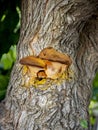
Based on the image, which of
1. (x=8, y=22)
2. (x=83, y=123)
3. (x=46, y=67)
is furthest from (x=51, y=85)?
(x=8, y=22)

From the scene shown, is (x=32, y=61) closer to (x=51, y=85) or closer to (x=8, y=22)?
(x=51, y=85)

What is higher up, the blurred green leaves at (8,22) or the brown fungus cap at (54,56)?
the blurred green leaves at (8,22)

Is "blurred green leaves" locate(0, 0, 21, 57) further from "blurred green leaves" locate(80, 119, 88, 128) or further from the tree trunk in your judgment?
"blurred green leaves" locate(80, 119, 88, 128)

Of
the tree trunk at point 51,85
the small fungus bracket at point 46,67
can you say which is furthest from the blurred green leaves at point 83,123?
the small fungus bracket at point 46,67

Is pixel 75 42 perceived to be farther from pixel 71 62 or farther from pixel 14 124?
pixel 14 124

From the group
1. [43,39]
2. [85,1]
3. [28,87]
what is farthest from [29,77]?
[85,1]

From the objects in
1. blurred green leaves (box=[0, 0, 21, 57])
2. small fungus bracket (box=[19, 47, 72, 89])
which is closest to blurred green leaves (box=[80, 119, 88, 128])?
small fungus bracket (box=[19, 47, 72, 89])

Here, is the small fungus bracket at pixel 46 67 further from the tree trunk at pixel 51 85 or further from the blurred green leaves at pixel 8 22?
the blurred green leaves at pixel 8 22
